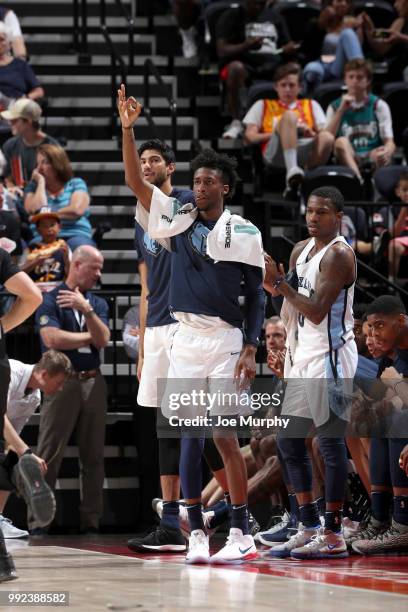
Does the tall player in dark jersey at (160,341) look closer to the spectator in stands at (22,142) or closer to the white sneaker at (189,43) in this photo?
the spectator in stands at (22,142)

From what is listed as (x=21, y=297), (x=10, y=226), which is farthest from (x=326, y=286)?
(x=10, y=226)

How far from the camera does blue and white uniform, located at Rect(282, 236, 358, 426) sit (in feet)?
24.0

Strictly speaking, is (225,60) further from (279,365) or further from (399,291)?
(279,365)

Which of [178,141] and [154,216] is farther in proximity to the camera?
[178,141]

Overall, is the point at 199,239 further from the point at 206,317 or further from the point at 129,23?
the point at 129,23

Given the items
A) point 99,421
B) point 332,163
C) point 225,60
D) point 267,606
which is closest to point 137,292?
point 99,421

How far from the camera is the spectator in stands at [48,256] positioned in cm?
1039

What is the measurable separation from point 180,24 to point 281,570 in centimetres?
903

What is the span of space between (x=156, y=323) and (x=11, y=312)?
55.4 inches

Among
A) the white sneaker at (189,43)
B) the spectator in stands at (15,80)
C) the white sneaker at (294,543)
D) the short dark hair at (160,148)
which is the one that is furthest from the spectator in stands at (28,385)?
the white sneaker at (189,43)

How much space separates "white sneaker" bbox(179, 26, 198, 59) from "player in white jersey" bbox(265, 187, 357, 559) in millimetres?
7448

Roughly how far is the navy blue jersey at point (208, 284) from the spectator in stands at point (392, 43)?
7918 mm

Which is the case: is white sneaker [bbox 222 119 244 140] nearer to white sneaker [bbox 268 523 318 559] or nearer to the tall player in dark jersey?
the tall player in dark jersey

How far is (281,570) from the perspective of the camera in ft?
21.5
